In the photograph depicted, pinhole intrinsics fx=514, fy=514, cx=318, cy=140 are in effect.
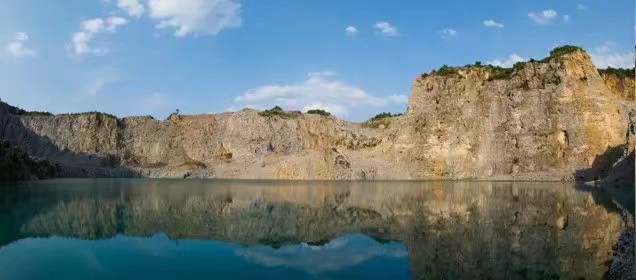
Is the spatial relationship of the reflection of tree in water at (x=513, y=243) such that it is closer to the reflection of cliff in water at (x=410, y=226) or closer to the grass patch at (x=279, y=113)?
the reflection of cliff in water at (x=410, y=226)

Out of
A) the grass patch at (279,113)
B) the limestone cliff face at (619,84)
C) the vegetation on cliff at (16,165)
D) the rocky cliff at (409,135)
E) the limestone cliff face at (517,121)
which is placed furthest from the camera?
the grass patch at (279,113)

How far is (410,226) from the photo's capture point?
19891 millimetres

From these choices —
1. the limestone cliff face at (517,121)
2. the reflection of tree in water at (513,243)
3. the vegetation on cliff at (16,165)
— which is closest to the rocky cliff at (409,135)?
the limestone cliff face at (517,121)

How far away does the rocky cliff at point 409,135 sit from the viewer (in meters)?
71.0

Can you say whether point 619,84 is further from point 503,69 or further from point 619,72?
point 503,69

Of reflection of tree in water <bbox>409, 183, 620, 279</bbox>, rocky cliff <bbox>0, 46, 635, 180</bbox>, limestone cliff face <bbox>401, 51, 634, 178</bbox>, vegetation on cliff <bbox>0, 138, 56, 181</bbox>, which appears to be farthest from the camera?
rocky cliff <bbox>0, 46, 635, 180</bbox>

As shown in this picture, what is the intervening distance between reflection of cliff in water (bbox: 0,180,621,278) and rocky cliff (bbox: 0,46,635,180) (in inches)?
1769

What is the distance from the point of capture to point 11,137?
8869 cm

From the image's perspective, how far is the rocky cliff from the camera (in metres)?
71.0

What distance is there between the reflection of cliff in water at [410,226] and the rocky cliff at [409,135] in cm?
4493

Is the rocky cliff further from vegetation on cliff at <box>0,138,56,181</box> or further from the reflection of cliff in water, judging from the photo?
the reflection of cliff in water

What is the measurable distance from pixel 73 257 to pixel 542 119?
70.4 meters

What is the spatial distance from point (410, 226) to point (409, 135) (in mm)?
61626

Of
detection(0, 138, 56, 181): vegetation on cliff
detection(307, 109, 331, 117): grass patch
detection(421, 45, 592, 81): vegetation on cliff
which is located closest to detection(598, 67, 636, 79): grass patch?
detection(421, 45, 592, 81): vegetation on cliff
